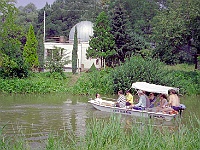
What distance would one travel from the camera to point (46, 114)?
71.7 feet

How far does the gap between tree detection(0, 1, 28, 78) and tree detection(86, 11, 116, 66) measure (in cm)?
852

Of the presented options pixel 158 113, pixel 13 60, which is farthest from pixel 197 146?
pixel 13 60

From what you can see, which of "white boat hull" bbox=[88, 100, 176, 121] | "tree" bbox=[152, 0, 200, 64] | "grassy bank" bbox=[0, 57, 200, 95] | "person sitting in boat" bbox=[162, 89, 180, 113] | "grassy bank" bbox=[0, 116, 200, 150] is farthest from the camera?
"tree" bbox=[152, 0, 200, 64]

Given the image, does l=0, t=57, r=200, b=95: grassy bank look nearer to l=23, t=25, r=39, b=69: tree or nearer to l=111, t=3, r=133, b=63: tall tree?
l=23, t=25, r=39, b=69: tree

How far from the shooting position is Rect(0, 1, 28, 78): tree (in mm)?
34750

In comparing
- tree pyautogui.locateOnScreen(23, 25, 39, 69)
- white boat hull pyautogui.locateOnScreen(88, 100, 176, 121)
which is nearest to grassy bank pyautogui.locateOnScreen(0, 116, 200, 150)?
white boat hull pyautogui.locateOnScreen(88, 100, 176, 121)

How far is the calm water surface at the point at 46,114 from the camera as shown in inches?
654

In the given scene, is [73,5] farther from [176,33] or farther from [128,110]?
[128,110]

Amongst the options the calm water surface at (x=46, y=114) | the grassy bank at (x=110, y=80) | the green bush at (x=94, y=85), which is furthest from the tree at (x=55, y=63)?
the calm water surface at (x=46, y=114)

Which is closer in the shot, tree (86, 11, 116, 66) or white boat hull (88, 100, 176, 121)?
white boat hull (88, 100, 176, 121)

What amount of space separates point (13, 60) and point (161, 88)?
15686mm

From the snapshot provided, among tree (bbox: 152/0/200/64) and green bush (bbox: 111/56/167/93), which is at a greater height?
tree (bbox: 152/0/200/64)

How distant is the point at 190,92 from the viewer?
33281mm

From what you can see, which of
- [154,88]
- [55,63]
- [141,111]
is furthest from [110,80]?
[141,111]
